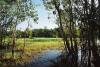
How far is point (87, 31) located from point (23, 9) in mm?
22080

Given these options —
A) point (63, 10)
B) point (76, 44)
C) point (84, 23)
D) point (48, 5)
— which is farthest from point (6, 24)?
point (84, 23)

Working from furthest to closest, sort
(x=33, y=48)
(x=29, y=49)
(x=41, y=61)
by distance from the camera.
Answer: (x=33, y=48)
(x=29, y=49)
(x=41, y=61)

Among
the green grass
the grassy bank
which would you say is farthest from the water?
the green grass

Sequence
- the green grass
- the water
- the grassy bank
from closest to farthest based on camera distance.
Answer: the water
the grassy bank
the green grass

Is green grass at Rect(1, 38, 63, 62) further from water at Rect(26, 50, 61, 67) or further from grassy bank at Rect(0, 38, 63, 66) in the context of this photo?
water at Rect(26, 50, 61, 67)

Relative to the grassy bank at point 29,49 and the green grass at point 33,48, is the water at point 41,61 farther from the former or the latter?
the green grass at point 33,48

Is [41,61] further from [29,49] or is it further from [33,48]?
[33,48]

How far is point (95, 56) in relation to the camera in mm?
19734

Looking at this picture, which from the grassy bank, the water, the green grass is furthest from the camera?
the green grass

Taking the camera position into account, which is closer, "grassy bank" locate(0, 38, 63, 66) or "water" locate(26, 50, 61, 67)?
"water" locate(26, 50, 61, 67)

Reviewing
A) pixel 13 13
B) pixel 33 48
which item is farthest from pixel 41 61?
pixel 33 48

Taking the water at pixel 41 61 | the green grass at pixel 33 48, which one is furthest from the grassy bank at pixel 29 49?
the water at pixel 41 61

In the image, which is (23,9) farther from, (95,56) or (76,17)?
(95,56)

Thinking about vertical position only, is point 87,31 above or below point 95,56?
above
